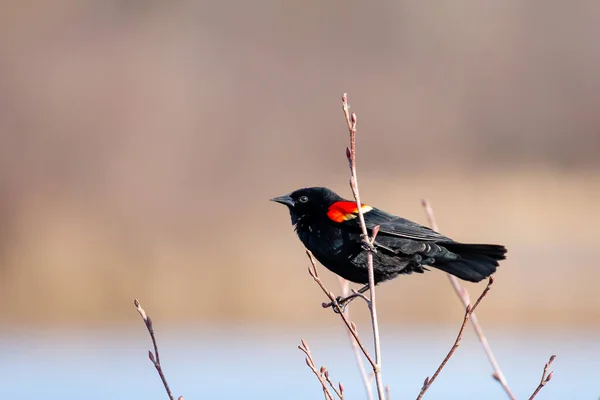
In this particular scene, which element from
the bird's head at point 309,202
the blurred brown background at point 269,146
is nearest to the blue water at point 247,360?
the blurred brown background at point 269,146

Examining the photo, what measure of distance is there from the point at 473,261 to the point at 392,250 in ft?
1.29

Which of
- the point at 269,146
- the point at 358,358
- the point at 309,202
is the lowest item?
the point at 358,358

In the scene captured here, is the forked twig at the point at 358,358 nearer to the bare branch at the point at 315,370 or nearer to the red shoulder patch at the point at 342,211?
the bare branch at the point at 315,370

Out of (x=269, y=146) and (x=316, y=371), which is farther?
(x=269, y=146)

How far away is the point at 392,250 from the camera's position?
417cm

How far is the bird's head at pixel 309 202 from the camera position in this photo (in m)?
4.50

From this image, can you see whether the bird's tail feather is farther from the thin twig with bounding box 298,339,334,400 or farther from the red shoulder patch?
the thin twig with bounding box 298,339,334,400

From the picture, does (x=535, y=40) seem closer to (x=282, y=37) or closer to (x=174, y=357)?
(x=282, y=37)

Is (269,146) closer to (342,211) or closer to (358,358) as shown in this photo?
(342,211)

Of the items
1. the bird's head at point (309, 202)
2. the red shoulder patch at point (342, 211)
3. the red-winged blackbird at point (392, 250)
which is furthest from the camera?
the bird's head at point (309, 202)

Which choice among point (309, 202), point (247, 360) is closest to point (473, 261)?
point (309, 202)

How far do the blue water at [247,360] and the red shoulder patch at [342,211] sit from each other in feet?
15.9

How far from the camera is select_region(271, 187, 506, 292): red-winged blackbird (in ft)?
13.6

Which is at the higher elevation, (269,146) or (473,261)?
(269,146)
